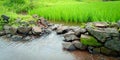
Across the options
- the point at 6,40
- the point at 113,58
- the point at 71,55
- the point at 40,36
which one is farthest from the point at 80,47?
the point at 6,40

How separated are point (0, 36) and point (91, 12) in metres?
4.86

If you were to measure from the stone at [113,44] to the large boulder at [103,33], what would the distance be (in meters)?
0.13

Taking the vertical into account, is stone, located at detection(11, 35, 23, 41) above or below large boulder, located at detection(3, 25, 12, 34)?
below

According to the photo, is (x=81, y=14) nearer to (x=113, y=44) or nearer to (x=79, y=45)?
(x=79, y=45)

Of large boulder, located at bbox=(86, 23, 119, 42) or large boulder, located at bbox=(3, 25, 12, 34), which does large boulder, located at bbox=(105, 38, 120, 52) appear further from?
large boulder, located at bbox=(3, 25, 12, 34)

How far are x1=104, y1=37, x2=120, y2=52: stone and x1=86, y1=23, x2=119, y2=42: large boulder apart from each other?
0.43ft

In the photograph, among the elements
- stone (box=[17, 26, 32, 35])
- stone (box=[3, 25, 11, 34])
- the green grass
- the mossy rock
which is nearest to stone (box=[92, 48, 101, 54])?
the mossy rock

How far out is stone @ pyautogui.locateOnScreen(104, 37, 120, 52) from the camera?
6.81 m

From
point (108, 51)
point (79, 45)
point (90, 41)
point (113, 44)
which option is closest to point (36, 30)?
point (79, 45)

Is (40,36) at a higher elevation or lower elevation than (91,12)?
lower

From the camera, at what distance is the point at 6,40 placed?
8.68 meters

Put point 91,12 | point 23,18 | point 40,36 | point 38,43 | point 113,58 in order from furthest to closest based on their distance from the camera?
point 91,12 < point 23,18 < point 40,36 < point 38,43 < point 113,58

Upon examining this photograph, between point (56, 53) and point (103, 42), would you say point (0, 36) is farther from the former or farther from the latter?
point (103, 42)

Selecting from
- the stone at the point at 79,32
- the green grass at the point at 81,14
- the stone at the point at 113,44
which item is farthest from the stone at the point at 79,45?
the green grass at the point at 81,14
